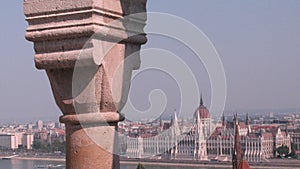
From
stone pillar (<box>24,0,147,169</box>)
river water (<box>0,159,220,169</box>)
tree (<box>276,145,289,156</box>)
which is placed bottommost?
river water (<box>0,159,220,169</box>)

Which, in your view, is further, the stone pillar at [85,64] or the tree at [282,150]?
the tree at [282,150]

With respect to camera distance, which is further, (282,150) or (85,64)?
(282,150)

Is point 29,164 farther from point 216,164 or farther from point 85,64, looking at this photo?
point 85,64

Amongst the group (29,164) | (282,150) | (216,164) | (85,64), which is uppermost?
(85,64)

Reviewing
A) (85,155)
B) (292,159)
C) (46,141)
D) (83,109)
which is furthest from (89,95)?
(46,141)

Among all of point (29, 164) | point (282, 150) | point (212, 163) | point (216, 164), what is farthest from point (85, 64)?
point (29, 164)

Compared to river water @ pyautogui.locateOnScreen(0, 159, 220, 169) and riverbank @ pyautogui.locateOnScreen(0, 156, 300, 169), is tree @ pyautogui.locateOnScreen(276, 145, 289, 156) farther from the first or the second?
river water @ pyautogui.locateOnScreen(0, 159, 220, 169)

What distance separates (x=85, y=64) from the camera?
1.95 metres

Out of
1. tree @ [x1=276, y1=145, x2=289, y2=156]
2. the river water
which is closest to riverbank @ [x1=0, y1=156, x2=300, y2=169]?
the river water

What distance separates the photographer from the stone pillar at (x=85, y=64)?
194 centimetres

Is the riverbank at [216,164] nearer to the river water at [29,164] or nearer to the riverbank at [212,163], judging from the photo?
the riverbank at [212,163]

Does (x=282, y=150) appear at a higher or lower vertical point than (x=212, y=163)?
higher

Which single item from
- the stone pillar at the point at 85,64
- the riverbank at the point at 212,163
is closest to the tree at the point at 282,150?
the riverbank at the point at 212,163

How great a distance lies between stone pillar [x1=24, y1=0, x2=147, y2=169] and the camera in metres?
1.94
